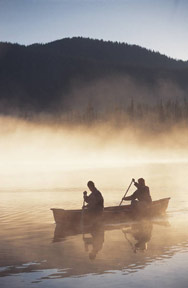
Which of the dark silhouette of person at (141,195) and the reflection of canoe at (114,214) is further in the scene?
the dark silhouette of person at (141,195)

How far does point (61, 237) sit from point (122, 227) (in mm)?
4140

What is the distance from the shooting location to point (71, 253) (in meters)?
18.6

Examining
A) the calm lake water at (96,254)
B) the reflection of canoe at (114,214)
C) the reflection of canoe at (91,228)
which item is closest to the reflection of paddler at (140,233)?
the calm lake water at (96,254)

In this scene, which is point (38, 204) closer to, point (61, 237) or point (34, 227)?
point (34, 227)

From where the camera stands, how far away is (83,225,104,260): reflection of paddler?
18.9 m

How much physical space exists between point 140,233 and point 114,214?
3.21m

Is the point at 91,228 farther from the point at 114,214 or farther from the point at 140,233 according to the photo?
the point at 140,233

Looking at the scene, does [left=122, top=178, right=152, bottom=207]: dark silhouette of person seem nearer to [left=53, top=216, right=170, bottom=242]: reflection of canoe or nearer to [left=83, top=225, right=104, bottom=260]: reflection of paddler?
[left=53, top=216, right=170, bottom=242]: reflection of canoe

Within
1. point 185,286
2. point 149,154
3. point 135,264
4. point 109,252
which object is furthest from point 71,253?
point 149,154

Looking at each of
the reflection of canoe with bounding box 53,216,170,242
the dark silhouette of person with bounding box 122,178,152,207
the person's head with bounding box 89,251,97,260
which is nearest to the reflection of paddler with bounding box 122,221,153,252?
the reflection of canoe with bounding box 53,216,170,242

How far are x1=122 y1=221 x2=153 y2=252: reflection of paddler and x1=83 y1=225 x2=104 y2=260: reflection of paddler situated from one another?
116 centimetres

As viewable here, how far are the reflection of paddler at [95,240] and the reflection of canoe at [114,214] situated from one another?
0.70 m

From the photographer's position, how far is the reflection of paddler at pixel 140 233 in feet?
65.4

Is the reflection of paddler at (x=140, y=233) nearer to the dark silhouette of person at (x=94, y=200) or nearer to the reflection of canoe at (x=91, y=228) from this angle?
the reflection of canoe at (x=91, y=228)
